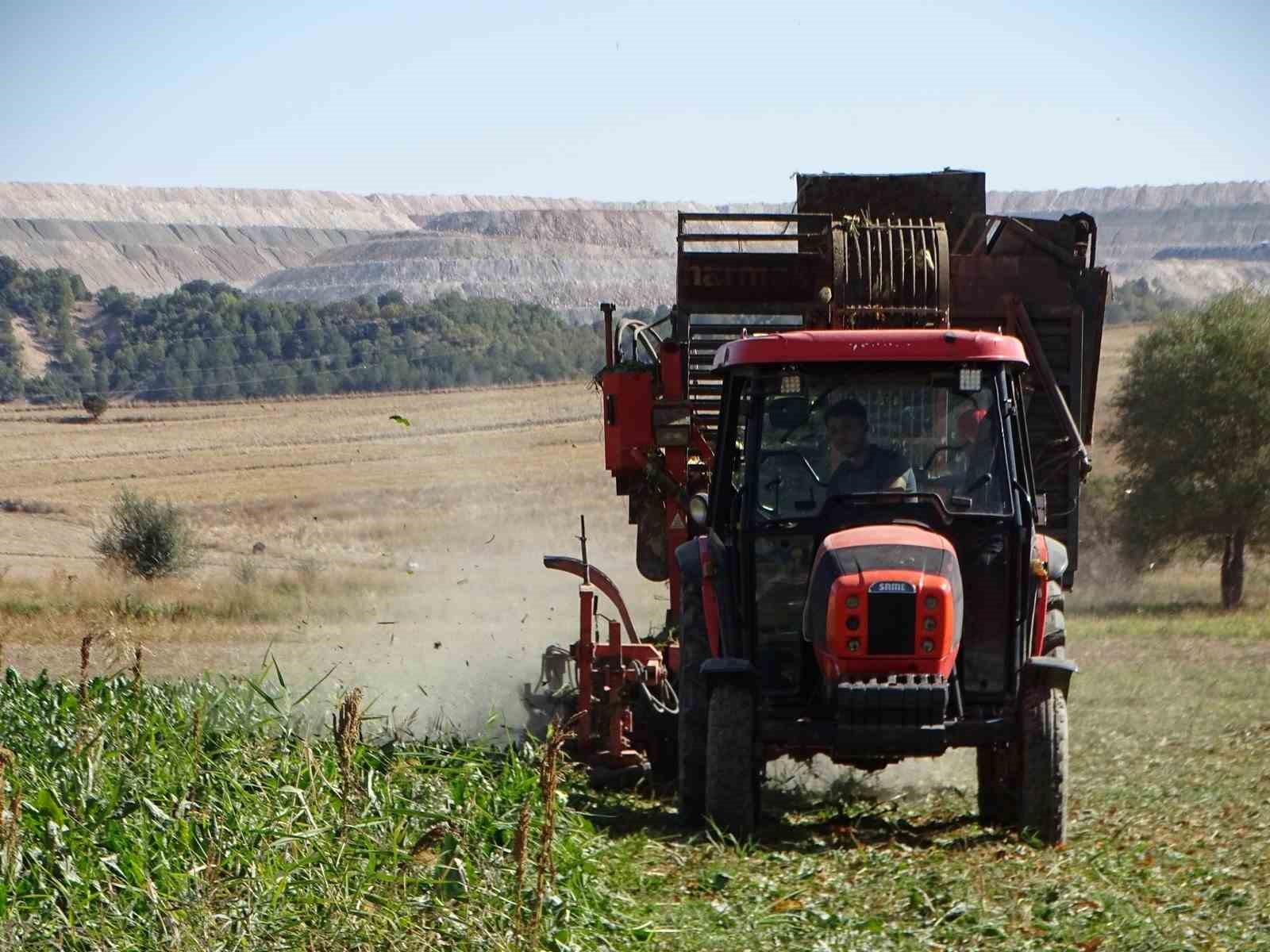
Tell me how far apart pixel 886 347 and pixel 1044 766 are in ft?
6.57

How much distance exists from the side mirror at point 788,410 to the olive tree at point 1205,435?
61.6ft

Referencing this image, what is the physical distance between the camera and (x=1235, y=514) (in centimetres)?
2488

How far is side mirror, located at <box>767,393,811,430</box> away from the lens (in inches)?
298

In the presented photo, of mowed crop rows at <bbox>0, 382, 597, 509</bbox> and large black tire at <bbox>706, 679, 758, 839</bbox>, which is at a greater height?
large black tire at <bbox>706, 679, 758, 839</bbox>

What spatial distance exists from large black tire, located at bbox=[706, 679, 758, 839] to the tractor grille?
2.39 ft

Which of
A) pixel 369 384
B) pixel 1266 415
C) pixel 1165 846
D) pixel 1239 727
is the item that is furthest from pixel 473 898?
pixel 369 384

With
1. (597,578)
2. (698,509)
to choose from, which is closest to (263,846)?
(698,509)

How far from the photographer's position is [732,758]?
7.41 metres

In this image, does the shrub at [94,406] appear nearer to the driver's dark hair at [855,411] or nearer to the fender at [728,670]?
the fender at [728,670]

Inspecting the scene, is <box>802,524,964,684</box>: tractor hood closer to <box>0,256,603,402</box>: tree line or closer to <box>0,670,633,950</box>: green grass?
<box>0,670,633,950</box>: green grass

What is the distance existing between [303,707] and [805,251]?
446 centimetres

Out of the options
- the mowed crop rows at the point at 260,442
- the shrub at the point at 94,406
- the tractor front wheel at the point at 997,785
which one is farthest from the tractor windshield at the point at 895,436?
the shrub at the point at 94,406

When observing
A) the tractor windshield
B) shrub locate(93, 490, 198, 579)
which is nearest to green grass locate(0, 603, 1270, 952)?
the tractor windshield

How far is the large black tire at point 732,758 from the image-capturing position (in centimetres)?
741
